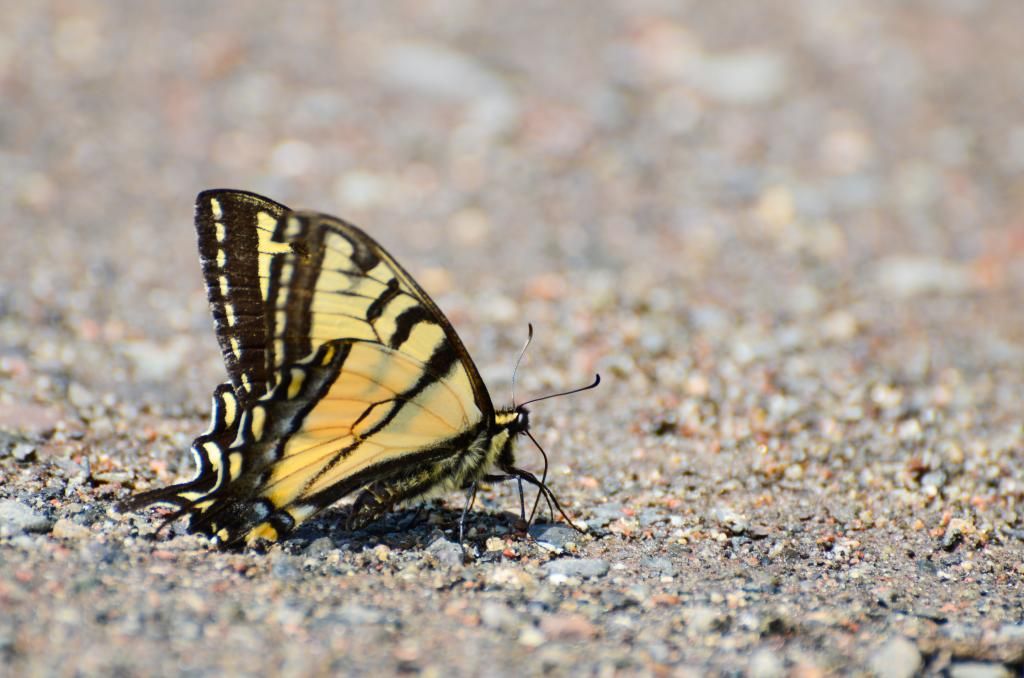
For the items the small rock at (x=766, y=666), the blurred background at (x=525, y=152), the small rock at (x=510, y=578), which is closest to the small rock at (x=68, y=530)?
the small rock at (x=510, y=578)

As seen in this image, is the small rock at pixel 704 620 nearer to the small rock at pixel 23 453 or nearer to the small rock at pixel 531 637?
the small rock at pixel 531 637

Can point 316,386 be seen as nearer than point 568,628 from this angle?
No

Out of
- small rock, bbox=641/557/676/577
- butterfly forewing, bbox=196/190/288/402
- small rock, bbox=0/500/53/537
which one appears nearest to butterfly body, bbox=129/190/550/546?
butterfly forewing, bbox=196/190/288/402

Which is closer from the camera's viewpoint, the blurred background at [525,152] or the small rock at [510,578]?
the small rock at [510,578]

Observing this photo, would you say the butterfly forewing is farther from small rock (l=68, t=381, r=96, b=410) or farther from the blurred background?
the blurred background

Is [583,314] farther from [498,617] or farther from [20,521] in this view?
[20,521]

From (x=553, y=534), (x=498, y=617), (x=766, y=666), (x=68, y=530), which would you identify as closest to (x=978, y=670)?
(x=766, y=666)
